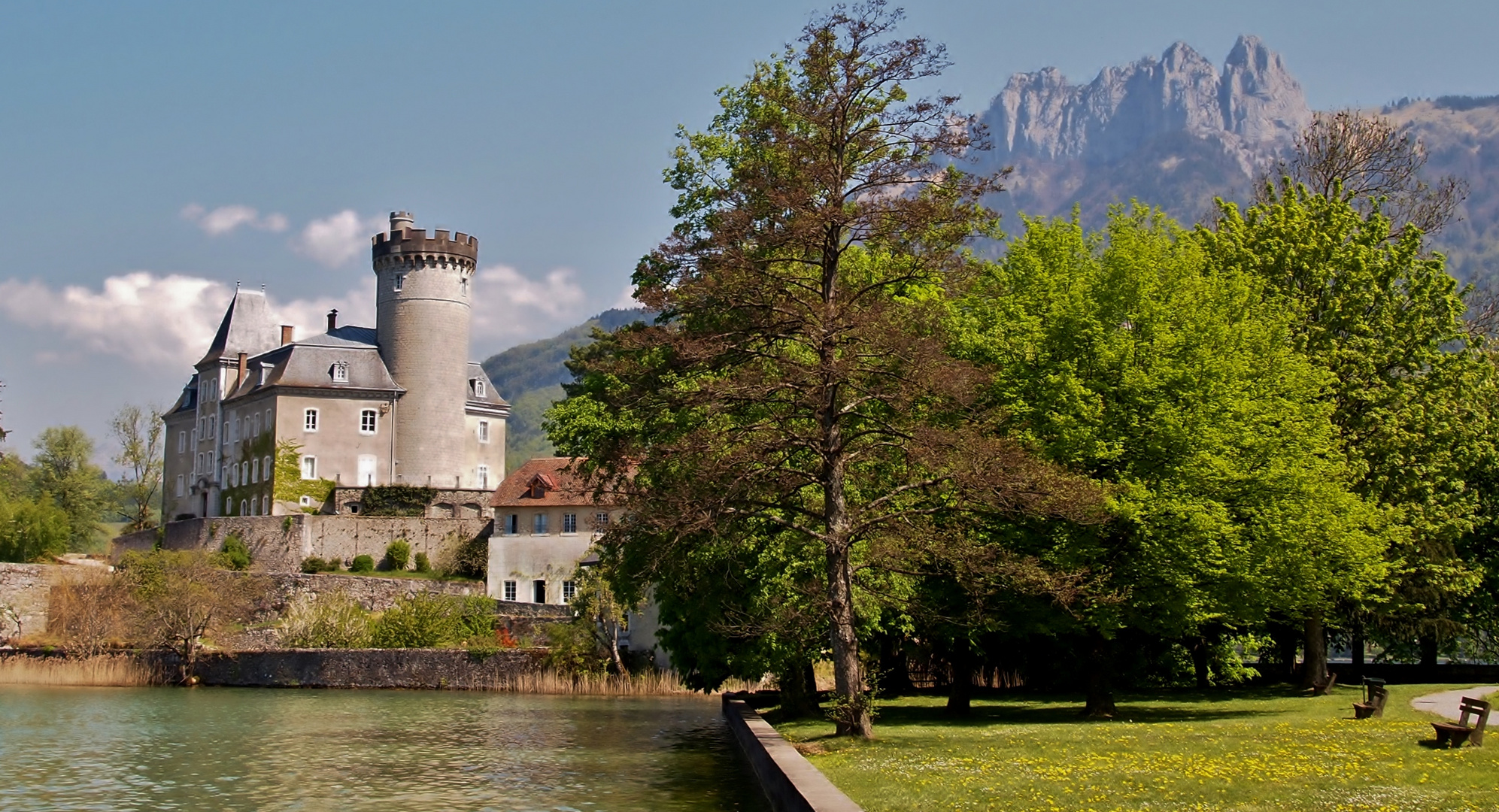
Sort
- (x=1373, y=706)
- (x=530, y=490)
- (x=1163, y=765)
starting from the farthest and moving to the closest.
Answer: (x=530, y=490) → (x=1373, y=706) → (x=1163, y=765)

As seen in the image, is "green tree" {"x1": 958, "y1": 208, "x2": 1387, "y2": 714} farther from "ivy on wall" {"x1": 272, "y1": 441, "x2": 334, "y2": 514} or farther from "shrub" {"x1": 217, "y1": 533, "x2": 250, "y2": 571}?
"ivy on wall" {"x1": 272, "y1": 441, "x2": 334, "y2": 514}

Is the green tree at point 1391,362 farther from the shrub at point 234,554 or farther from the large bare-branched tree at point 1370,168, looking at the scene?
the shrub at point 234,554

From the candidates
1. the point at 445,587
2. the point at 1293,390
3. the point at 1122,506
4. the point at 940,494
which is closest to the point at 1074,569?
the point at 1122,506

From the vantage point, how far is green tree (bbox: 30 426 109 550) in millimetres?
84375

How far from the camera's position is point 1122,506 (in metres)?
22.8

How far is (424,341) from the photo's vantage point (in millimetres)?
75750

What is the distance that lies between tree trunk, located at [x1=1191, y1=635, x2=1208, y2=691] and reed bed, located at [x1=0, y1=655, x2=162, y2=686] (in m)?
34.4

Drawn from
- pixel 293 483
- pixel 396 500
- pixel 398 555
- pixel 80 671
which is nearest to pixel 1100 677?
pixel 80 671

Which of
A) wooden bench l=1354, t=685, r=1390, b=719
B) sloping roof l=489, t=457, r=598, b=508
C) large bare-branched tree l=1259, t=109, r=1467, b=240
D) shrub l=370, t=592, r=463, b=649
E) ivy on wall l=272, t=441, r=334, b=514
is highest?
large bare-branched tree l=1259, t=109, r=1467, b=240

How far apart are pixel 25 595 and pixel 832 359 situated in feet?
162

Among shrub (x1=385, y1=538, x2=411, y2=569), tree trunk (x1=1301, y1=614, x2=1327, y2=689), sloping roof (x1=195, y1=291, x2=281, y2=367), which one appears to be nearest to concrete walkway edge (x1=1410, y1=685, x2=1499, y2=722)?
tree trunk (x1=1301, y1=614, x2=1327, y2=689)

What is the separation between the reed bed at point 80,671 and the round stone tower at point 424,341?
91.0ft

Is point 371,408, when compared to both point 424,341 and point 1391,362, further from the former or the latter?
point 1391,362

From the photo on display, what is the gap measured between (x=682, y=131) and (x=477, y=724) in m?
15.3
